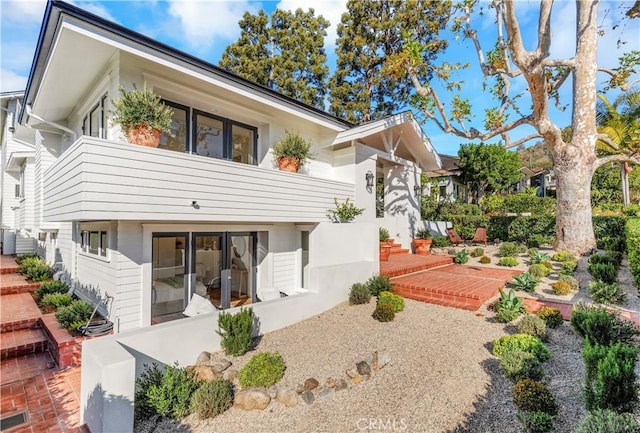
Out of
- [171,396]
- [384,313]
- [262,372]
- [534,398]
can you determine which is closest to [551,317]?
[534,398]

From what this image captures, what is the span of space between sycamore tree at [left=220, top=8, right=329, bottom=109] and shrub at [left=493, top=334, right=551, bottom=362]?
18.8 meters

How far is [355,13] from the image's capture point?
2091 cm

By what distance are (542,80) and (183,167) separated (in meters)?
12.3

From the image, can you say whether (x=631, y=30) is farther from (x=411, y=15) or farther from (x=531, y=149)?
(x=531, y=149)

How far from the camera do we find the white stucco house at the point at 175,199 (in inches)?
206

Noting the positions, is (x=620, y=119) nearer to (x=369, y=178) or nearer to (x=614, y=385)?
(x=369, y=178)

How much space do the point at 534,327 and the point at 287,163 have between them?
716cm

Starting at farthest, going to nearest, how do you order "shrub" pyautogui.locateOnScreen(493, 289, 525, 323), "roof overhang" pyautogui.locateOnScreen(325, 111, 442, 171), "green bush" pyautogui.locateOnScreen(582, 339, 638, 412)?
"roof overhang" pyautogui.locateOnScreen(325, 111, 442, 171)
"shrub" pyautogui.locateOnScreen(493, 289, 525, 323)
"green bush" pyautogui.locateOnScreen(582, 339, 638, 412)

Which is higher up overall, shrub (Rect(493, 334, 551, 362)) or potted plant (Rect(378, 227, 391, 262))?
potted plant (Rect(378, 227, 391, 262))

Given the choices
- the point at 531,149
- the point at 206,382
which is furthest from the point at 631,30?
the point at 531,149

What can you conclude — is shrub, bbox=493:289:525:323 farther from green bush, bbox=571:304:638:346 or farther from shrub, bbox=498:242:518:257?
shrub, bbox=498:242:518:257

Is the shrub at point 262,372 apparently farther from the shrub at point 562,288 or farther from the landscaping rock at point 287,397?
the shrub at point 562,288

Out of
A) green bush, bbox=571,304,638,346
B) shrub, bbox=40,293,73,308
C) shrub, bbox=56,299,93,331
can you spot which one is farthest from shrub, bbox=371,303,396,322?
shrub, bbox=40,293,73,308

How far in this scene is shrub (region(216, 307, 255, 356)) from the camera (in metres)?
6.01
